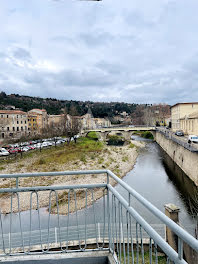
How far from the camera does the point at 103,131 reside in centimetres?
4725

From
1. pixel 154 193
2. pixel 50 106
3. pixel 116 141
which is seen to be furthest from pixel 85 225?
pixel 50 106

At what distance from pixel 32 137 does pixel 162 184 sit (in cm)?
2872

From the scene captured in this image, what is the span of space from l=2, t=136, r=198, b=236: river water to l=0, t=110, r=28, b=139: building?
2798 centimetres

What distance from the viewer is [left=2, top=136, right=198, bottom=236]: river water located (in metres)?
9.70

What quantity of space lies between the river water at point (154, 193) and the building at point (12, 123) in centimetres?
2798

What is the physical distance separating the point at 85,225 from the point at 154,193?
1195cm

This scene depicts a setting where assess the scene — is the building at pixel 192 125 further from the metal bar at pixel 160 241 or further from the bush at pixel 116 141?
the metal bar at pixel 160 241

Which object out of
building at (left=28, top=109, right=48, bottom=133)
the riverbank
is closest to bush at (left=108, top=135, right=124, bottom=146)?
the riverbank

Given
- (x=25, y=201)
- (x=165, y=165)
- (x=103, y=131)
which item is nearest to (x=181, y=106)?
(x=103, y=131)

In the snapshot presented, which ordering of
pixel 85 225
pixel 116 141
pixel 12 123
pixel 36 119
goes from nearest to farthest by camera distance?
pixel 85 225, pixel 12 123, pixel 116 141, pixel 36 119

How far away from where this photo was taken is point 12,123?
44.1 m

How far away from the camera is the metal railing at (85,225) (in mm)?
1586

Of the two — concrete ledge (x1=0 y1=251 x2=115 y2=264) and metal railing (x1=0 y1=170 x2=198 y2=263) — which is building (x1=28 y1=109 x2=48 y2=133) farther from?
concrete ledge (x1=0 y1=251 x2=115 y2=264)

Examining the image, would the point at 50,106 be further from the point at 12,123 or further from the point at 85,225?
the point at 85,225
